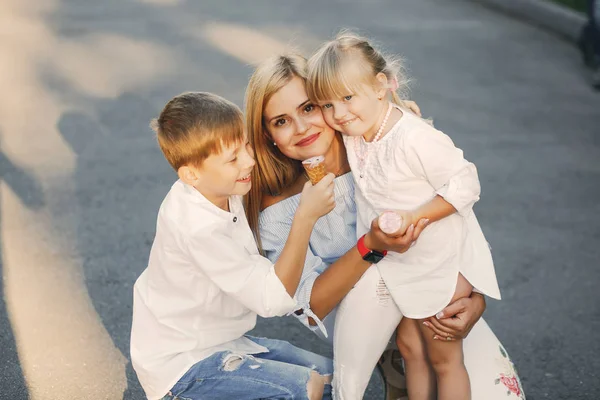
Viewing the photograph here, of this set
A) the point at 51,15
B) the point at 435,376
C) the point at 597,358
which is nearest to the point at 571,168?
the point at 597,358

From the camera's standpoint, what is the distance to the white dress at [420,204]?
2799 mm

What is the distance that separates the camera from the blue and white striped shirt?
3266 millimetres

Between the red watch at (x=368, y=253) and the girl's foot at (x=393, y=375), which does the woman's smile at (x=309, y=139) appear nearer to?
the red watch at (x=368, y=253)

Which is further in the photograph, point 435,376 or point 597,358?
point 597,358

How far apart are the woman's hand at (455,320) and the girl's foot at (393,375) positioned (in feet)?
1.69

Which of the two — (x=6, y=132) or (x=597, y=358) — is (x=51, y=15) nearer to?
(x=6, y=132)

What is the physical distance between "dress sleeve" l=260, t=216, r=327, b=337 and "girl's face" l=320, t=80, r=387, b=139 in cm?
58

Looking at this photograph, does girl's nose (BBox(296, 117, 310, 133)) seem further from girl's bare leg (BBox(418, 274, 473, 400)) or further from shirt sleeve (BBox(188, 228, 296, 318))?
girl's bare leg (BBox(418, 274, 473, 400))

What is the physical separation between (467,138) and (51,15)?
19.2ft

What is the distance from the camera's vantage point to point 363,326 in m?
2.96

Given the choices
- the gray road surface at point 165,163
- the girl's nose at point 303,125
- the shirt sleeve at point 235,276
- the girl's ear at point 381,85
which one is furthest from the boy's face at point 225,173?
the gray road surface at point 165,163

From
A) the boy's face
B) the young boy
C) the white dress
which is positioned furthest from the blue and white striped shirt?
the boy's face

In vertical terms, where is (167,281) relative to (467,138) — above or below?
above

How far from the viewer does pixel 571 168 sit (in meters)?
6.03
